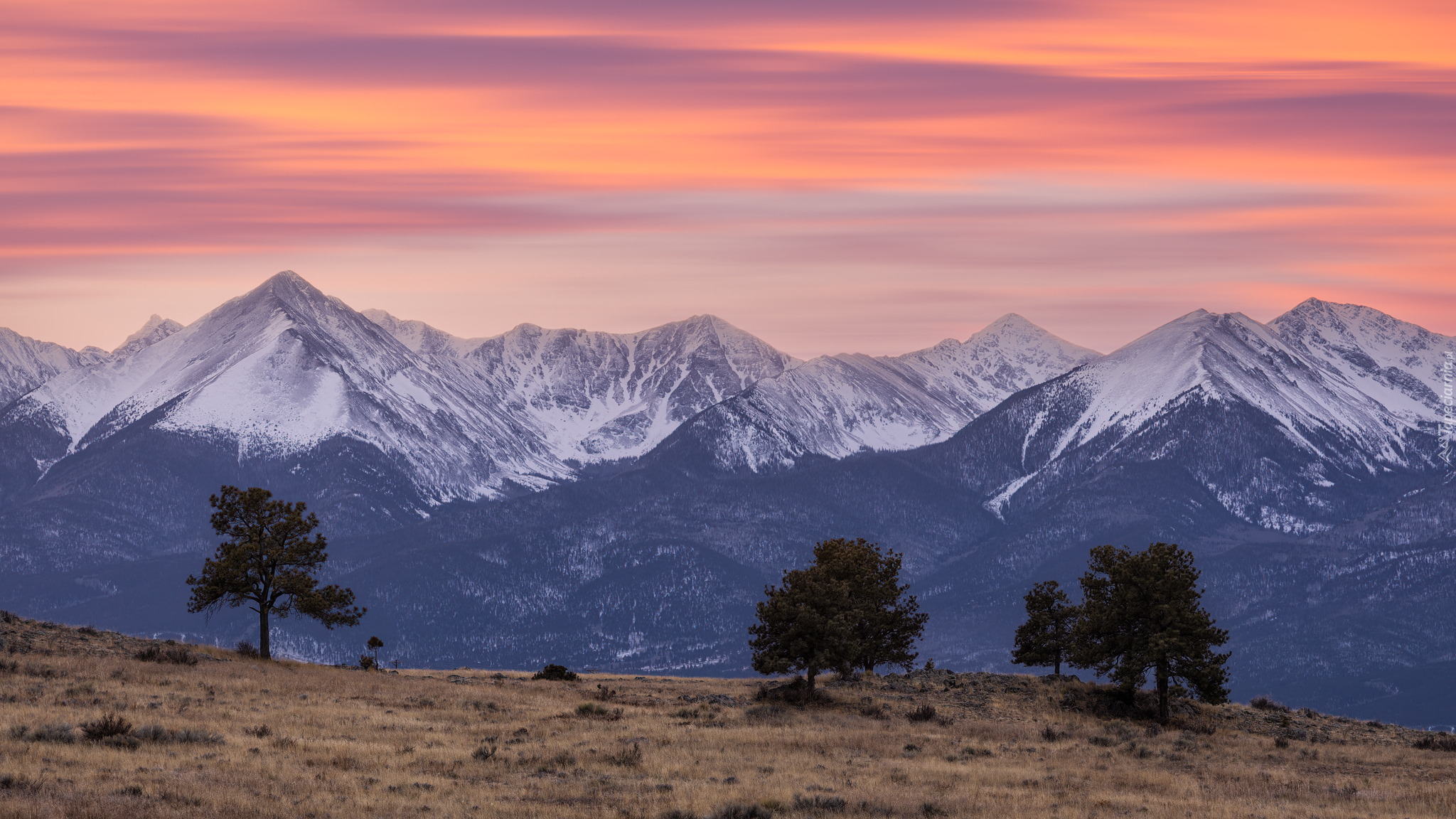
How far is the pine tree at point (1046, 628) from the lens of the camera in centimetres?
9012

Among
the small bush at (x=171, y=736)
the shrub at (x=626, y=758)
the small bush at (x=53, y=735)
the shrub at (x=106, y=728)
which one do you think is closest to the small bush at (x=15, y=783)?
the small bush at (x=53, y=735)

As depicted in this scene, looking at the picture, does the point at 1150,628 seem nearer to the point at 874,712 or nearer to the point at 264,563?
the point at 874,712

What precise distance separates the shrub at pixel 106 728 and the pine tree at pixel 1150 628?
166 ft

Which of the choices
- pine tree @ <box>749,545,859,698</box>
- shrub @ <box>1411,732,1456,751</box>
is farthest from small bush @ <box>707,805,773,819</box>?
shrub @ <box>1411,732,1456,751</box>

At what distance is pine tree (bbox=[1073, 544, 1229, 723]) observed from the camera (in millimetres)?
74812

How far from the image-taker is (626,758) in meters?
48.4

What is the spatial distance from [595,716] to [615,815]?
24334mm

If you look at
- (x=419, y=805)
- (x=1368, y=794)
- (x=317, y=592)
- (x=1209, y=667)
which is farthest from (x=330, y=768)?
(x=1209, y=667)

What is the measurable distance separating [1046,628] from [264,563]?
4917 cm

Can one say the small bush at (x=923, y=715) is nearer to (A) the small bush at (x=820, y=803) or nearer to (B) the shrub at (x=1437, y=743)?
(B) the shrub at (x=1437, y=743)

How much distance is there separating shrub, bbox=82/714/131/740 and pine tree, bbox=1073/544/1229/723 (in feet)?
166

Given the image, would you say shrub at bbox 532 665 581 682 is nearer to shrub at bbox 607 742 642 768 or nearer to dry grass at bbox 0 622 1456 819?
dry grass at bbox 0 622 1456 819

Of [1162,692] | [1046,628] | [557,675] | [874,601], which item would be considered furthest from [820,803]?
[1046,628]

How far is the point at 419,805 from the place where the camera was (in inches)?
1502
